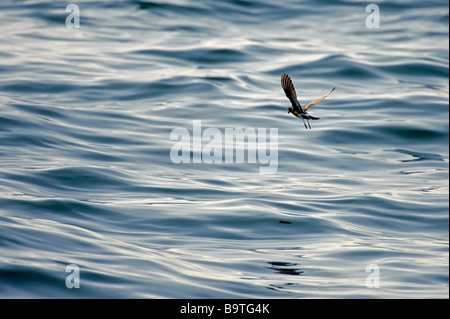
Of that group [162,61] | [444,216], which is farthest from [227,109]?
[444,216]
